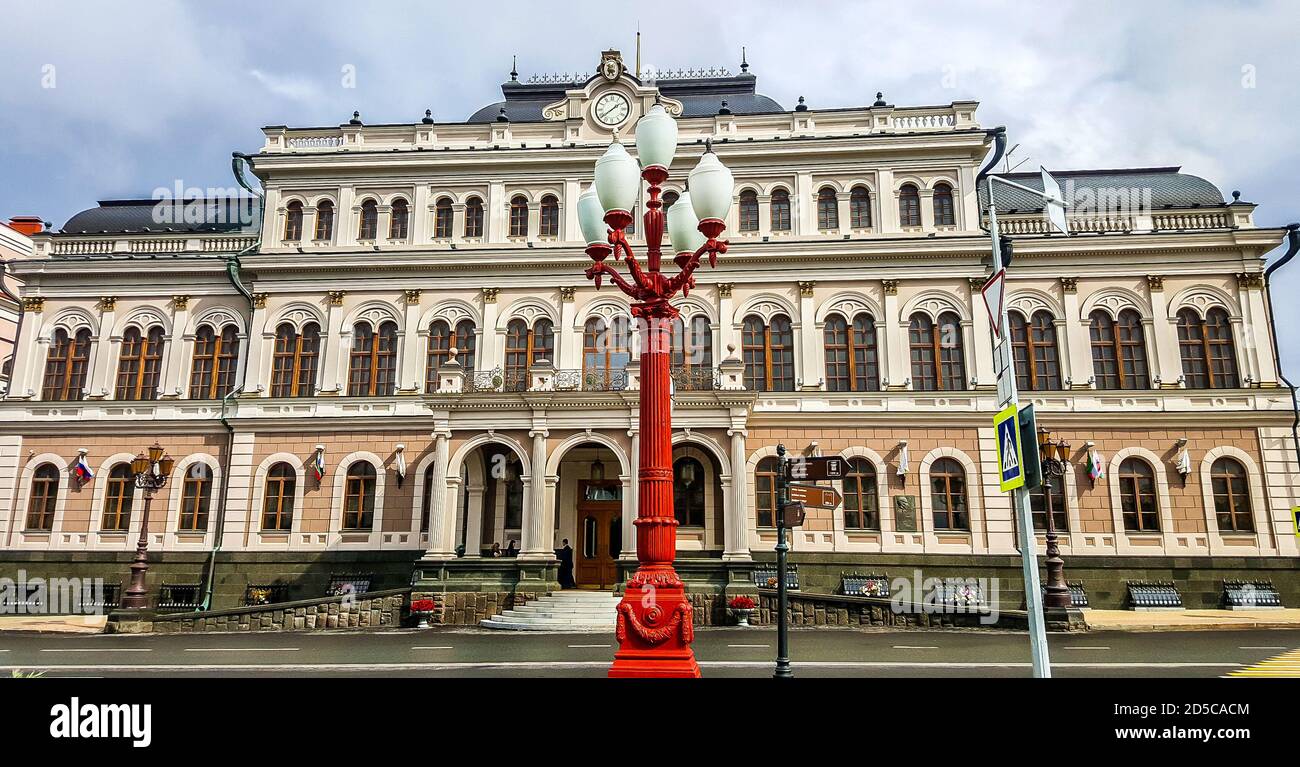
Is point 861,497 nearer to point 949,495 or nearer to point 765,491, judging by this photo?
point 949,495

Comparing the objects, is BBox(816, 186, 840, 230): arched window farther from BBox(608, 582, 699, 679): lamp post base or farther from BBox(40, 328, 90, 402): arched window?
BBox(40, 328, 90, 402): arched window

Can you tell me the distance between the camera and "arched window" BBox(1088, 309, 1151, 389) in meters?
26.3

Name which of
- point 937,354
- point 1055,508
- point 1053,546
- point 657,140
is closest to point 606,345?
point 937,354

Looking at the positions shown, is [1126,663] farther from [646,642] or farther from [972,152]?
[972,152]

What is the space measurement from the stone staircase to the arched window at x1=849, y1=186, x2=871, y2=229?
15.8 m

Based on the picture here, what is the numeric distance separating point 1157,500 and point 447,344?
80.1ft

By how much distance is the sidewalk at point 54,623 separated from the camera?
71.7ft

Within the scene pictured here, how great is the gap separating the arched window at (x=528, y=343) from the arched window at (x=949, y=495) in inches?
537

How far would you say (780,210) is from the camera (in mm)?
28719

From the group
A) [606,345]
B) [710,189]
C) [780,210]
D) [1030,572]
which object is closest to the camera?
[1030,572]

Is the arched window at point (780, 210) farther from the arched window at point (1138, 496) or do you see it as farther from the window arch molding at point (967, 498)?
the arched window at point (1138, 496)

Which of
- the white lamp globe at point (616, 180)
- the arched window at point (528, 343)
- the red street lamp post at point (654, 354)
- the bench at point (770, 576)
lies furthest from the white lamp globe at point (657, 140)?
the arched window at point (528, 343)

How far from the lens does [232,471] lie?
27609 mm
